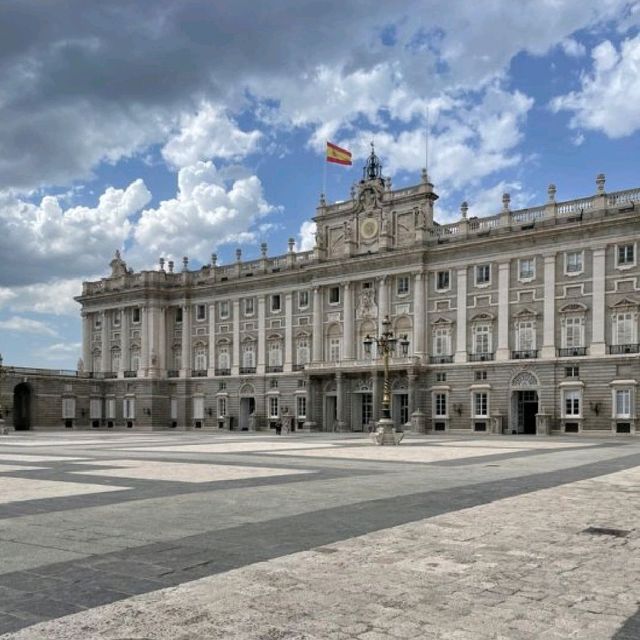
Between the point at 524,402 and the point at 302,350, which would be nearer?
the point at 524,402

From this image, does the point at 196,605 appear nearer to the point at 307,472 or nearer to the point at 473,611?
the point at 473,611

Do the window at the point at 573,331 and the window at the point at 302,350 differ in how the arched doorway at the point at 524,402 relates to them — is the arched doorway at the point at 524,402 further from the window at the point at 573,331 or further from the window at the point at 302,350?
the window at the point at 302,350

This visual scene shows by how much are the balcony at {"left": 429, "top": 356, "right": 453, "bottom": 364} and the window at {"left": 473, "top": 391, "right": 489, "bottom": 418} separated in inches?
141

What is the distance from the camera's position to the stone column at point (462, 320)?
197 feet

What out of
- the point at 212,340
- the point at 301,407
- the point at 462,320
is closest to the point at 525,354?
the point at 462,320

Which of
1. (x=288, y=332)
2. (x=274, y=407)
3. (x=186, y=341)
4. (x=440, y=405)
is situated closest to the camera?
(x=440, y=405)

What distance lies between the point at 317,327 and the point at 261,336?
314 inches

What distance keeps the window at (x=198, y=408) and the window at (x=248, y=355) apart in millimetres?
6628

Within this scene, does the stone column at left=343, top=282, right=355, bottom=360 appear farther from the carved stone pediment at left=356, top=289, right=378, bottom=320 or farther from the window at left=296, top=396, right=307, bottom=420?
the window at left=296, top=396, right=307, bottom=420

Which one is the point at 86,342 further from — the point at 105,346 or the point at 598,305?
the point at 598,305

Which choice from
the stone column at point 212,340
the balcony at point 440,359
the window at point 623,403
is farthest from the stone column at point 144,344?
the window at point 623,403

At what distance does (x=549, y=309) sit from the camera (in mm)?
55594

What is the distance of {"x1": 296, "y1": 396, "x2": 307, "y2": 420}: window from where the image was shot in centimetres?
6975

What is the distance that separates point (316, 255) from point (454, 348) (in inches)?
646
